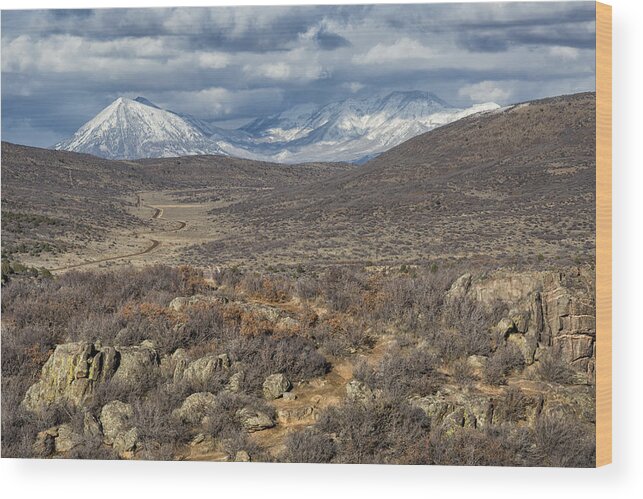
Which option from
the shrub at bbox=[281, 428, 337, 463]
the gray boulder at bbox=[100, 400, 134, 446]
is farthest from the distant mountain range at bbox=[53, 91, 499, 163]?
the shrub at bbox=[281, 428, 337, 463]

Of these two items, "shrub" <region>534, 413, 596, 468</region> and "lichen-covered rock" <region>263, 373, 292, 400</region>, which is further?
"lichen-covered rock" <region>263, 373, 292, 400</region>

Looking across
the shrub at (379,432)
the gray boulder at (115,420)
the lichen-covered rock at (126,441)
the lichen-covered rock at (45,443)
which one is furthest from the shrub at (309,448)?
the lichen-covered rock at (45,443)

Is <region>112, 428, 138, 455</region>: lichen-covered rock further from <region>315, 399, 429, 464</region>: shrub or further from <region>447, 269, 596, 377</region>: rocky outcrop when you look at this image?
<region>447, 269, 596, 377</region>: rocky outcrop

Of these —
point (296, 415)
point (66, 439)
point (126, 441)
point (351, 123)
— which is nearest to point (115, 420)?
point (126, 441)

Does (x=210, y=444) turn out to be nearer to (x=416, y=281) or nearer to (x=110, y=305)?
(x=110, y=305)

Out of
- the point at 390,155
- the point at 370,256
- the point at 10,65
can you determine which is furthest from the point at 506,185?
the point at 10,65

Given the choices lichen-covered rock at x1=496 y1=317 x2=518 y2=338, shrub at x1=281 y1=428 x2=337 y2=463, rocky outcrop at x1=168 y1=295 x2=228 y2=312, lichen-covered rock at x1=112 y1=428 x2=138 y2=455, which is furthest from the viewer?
rocky outcrop at x1=168 y1=295 x2=228 y2=312

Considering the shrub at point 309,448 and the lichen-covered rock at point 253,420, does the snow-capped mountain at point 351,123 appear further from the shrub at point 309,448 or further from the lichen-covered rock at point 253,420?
the shrub at point 309,448
